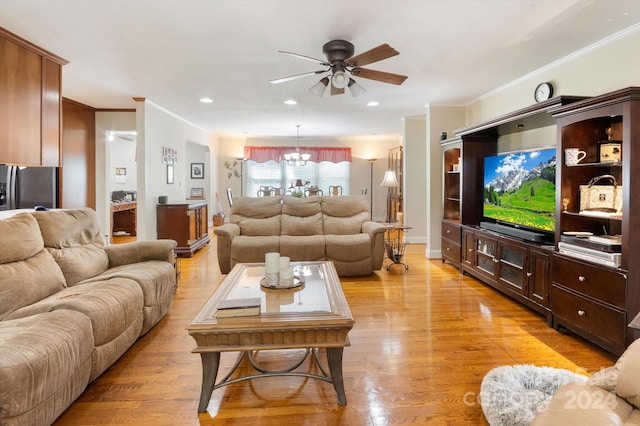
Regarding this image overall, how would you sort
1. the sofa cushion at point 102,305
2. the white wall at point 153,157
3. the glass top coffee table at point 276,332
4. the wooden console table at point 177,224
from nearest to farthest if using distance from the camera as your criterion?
the glass top coffee table at point 276,332 < the sofa cushion at point 102,305 < the white wall at point 153,157 < the wooden console table at point 177,224

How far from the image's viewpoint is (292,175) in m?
10.3

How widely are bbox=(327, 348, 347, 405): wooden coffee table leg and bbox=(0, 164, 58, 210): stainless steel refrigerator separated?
11.6 feet

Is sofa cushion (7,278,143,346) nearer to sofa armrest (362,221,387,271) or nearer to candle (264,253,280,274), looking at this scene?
candle (264,253,280,274)

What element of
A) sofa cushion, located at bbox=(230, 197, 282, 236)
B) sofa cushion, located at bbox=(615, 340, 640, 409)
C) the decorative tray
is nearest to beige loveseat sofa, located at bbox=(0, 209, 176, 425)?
the decorative tray

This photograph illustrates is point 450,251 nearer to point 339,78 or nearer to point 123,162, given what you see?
point 339,78

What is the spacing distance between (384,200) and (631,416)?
9440 millimetres

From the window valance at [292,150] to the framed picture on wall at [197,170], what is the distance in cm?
134

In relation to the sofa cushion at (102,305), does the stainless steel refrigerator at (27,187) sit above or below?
above

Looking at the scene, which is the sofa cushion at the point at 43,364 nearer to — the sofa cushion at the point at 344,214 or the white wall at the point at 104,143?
the sofa cushion at the point at 344,214

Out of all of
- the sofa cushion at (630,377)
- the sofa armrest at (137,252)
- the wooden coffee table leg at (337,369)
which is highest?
the sofa armrest at (137,252)

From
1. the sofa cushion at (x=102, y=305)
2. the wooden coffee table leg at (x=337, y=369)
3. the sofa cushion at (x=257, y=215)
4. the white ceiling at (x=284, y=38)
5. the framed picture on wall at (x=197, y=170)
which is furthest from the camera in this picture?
the framed picture on wall at (x=197, y=170)

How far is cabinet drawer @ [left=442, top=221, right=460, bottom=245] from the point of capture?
4.77 meters

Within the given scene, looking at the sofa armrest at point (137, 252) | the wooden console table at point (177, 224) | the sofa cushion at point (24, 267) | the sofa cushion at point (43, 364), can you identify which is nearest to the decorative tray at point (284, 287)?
the sofa cushion at point (43, 364)

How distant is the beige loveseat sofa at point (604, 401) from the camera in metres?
1.03
